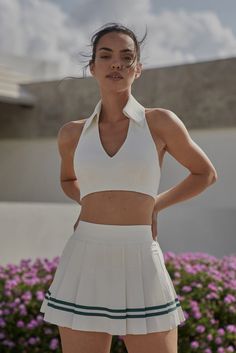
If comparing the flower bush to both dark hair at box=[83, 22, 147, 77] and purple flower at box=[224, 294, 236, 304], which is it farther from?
dark hair at box=[83, 22, 147, 77]

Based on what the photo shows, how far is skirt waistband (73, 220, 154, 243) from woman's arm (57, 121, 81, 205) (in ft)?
1.26

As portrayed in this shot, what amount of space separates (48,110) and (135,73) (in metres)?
9.21

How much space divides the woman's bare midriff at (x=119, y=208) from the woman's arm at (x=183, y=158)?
12cm

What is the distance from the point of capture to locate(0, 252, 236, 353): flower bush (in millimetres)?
3740

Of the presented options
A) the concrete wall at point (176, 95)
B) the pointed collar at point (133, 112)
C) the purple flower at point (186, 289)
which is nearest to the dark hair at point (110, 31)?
the pointed collar at point (133, 112)

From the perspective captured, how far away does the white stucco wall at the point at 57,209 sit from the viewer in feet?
19.3

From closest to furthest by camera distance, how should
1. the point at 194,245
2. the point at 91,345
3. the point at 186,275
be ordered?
the point at 91,345 → the point at 186,275 → the point at 194,245

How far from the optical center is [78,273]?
2.07m

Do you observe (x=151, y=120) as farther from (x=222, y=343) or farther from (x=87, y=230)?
(x=222, y=343)

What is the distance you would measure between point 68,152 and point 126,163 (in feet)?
1.41

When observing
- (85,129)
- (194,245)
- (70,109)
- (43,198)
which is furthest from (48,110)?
(85,129)

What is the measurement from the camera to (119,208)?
2084 millimetres

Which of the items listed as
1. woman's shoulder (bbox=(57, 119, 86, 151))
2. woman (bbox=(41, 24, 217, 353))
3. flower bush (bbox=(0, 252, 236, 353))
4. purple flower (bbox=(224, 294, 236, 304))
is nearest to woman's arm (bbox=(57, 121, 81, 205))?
woman's shoulder (bbox=(57, 119, 86, 151))

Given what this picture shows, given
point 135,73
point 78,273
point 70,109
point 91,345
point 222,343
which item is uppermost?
point 70,109
